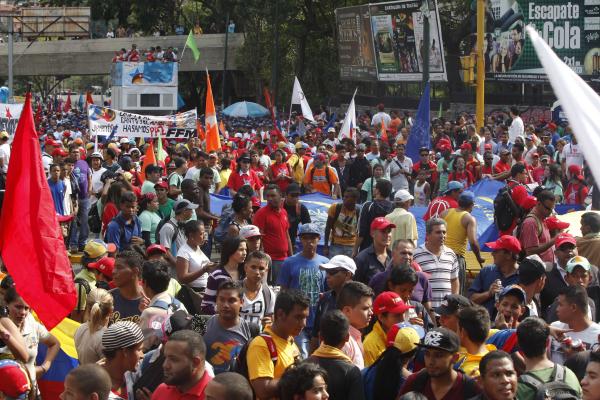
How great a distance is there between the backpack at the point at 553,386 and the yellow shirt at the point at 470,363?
0.27 meters

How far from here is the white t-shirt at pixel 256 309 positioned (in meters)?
7.89

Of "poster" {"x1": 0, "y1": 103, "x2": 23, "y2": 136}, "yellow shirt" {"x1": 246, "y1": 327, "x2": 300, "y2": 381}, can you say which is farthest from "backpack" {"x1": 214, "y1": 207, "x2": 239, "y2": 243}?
"poster" {"x1": 0, "y1": 103, "x2": 23, "y2": 136}

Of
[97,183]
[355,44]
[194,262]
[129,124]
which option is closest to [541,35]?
[355,44]

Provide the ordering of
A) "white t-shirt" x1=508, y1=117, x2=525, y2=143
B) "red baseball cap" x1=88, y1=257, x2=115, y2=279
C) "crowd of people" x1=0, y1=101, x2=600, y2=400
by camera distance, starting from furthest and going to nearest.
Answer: "white t-shirt" x1=508, y1=117, x2=525, y2=143 → "red baseball cap" x1=88, y1=257, x2=115, y2=279 → "crowd of people" x1=0, y1=101, x2=600, y2=400

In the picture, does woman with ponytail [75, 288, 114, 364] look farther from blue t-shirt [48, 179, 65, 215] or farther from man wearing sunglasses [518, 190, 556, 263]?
blue t-shirt [48, 179, 65, 215]

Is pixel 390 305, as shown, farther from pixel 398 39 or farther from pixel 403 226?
pixel 398 39

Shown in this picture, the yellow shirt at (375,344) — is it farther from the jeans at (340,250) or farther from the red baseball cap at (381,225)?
the jeans at (340,250)

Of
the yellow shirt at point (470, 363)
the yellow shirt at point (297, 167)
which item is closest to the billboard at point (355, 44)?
the yellow shirt at point (297, 167)

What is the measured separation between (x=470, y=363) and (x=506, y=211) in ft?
19.7

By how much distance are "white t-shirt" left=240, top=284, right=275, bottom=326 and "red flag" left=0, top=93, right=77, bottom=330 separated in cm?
118

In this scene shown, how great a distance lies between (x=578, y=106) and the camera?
11.4 feet

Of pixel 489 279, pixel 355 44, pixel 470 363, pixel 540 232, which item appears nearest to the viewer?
pixel 470 363

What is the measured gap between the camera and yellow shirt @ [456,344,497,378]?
20.1 feet

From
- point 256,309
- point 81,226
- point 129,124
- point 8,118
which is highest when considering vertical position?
point 8,118
